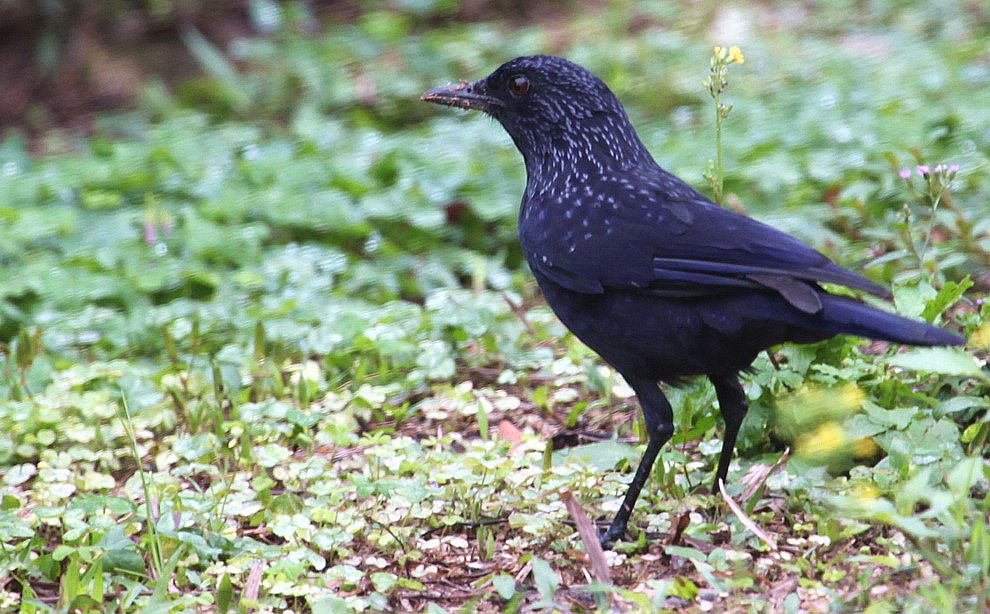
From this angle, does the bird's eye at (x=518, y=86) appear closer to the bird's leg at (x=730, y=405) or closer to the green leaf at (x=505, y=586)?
the bird's leg at (x=730, y=405)

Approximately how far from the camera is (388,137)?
8.30m

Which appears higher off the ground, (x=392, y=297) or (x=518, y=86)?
(x=518, y=86)

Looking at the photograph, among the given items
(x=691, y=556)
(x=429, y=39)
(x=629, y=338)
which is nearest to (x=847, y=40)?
→ (x=429, y=39)

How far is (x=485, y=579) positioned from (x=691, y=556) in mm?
584

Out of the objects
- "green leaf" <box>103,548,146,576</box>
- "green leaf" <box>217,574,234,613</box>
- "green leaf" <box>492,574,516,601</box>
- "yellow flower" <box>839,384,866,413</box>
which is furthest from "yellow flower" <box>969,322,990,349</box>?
"green leaf" <box>103,548,146,576</box>

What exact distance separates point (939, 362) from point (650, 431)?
3.31 feet

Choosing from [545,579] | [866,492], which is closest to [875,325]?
[866,492]

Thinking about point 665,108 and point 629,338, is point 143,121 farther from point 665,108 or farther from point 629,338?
point 629,338

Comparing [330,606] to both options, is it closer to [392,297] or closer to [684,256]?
[684,256]

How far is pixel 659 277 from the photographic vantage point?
12.5 ft

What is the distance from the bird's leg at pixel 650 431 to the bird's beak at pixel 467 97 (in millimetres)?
1384

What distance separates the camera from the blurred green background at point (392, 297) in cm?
365

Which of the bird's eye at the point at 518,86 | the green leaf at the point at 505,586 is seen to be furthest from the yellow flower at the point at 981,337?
the bird's eye at the point at 518,86

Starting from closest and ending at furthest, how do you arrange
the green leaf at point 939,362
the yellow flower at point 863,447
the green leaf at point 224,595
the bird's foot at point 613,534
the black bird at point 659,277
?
the green leaf at point 939,362 → the green leaf at point 224,595 → the black bird at point 659,277 → the bird's foot at point 613,534 → the yellow flower at point 863,447
